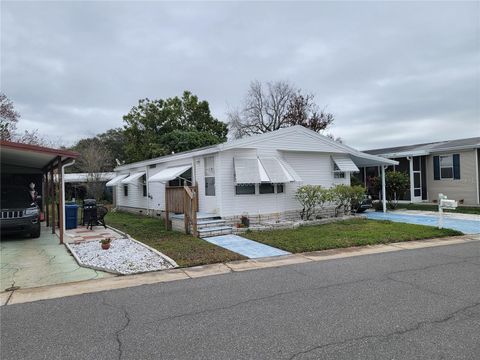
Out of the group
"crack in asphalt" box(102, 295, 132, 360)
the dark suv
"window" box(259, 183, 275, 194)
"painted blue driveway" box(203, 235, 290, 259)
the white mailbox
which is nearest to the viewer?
"crack in asphalt" box(102, 295, 132, 360)

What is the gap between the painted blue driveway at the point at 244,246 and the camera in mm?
8562

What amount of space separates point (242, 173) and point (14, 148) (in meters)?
6.95

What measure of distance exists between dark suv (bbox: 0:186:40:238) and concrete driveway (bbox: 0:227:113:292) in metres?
0.48

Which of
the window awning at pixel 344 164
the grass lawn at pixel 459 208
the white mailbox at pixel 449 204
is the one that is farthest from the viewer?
the grass lawn at pixel 459 208

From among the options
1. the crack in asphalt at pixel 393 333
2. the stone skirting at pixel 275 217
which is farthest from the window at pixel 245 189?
the crack in asphalt at pixel 393 333

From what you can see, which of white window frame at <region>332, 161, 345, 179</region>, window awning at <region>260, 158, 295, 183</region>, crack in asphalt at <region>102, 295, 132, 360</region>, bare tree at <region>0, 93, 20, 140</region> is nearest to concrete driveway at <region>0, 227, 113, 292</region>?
crack in asphalt at <region>102, 295, 132, 360</region>

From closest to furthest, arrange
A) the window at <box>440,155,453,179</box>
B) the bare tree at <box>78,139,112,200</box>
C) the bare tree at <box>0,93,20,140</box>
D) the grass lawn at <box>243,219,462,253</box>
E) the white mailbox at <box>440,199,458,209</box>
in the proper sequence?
the grass lawn at <box>243,219,462,253</box>
the white mailbox at <box>440,199,458,209</box>
the window at <box>440,155,453,179</box>
the bare tree at <box>0,93,20,140</box>
the bare tree at <box>78,139,112,200</box>

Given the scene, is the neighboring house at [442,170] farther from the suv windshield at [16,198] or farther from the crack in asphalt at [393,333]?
the suv windshield at [16,198]

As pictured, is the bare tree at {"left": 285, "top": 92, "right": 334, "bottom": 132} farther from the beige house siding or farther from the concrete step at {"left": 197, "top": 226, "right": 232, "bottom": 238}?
the concrete step at {"left": 197, "top": 226, "right": 232, "bottom": 238}

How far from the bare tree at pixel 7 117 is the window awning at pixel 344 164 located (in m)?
21.6

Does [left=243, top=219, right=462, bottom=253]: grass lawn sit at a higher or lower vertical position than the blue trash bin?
lower

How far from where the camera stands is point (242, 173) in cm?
1258

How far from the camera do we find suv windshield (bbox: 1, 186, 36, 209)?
432 inches

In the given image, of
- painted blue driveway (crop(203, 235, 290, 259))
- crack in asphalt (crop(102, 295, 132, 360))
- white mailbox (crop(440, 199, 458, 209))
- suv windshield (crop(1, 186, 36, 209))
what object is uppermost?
suv windshield (crop(1, 186, 36, 209))
